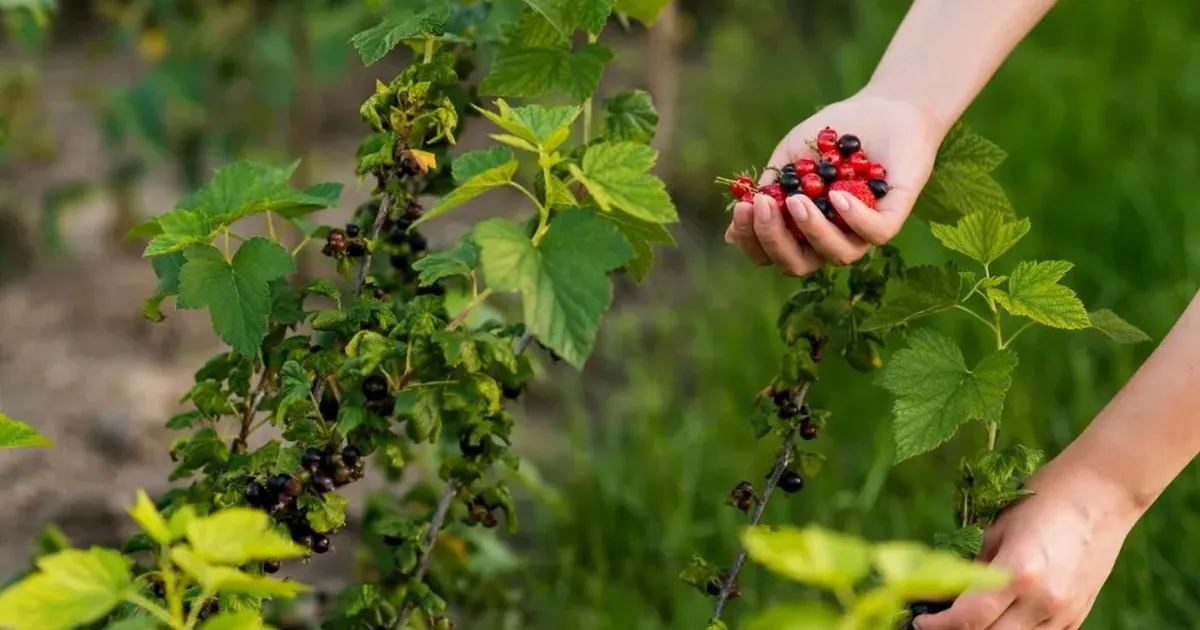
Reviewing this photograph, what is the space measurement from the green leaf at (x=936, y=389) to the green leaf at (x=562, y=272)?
1.09ft

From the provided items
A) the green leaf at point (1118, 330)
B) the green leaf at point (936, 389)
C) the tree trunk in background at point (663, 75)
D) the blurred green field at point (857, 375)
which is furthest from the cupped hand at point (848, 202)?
the tree trunk in background at point (663, 75)

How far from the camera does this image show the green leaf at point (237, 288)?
137cm

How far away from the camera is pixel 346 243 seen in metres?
1.46

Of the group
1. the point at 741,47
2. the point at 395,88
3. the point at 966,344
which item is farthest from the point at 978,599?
the point at 741,47

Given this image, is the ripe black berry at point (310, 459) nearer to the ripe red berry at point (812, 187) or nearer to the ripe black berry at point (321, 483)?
the ripe black berry at point (321, 483)

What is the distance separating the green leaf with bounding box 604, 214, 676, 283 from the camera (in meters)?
1.34

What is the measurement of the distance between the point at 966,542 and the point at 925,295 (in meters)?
0.24

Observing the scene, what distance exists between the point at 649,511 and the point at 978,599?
3.81 ft

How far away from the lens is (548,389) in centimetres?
294

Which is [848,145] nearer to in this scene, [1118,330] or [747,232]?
[747,232]

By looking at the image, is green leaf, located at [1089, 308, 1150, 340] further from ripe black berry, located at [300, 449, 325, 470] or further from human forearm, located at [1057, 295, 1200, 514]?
ripe black berry, located at [300, 449, 325, 470]

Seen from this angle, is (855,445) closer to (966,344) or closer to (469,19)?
(966,344)

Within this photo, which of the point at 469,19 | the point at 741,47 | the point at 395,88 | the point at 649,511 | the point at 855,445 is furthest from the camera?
the point at 741,47

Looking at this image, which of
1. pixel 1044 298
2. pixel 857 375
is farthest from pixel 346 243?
pixel 857 375
